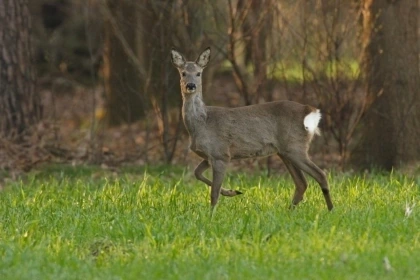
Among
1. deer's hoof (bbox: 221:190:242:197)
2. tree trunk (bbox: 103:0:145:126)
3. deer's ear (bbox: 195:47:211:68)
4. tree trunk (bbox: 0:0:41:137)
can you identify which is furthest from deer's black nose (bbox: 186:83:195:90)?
tree trunk (bbox: 103:0:145:126)

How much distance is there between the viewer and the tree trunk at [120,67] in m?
13.6

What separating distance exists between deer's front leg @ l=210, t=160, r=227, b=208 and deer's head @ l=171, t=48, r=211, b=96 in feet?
2.17

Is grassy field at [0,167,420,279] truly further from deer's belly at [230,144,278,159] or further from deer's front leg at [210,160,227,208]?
deer's belly at [230,144,278,159]

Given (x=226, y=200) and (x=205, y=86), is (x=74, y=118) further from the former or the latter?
(x=226, y=200)

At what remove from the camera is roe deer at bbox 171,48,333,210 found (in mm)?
8898

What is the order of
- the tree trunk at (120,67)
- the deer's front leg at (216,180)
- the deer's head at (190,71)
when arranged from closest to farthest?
the deer's front leg at (216,180)
the deer's head at (190,71)
the tree trunk at (120,67)

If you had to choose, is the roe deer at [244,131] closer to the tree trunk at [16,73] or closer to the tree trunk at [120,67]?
the tree trunk at [16,73]

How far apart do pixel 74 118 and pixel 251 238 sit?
509 inches

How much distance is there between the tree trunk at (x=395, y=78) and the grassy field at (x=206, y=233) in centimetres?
182

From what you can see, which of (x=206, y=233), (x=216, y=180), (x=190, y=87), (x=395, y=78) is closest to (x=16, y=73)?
(x=190, y=87)

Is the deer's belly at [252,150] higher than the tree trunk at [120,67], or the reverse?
the deer's belly at [252,150]

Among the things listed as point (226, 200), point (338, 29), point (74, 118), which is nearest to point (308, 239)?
point (226, 200)

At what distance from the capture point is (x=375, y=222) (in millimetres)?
7672

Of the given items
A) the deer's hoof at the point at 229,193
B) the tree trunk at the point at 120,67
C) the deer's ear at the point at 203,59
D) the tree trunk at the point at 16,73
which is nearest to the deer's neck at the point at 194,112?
the deer's ear at the point at 203,59
